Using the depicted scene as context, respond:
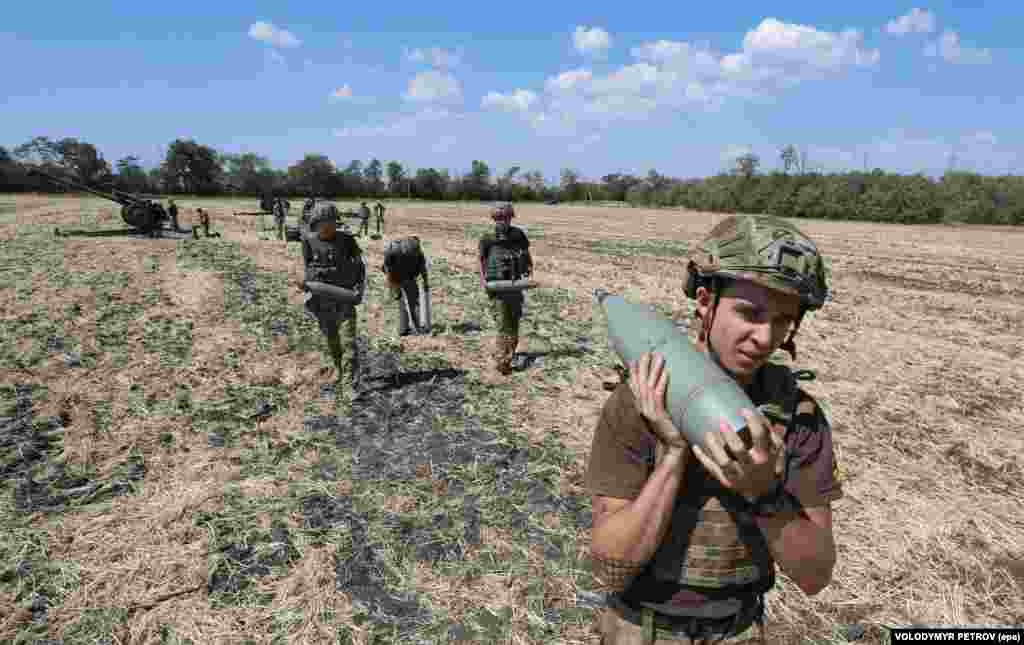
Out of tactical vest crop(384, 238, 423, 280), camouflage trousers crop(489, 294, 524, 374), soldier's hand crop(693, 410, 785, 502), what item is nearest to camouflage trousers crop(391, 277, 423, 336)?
tactical vest crop(384, 238, 423, 280)

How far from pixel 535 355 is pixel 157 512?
6555 mm

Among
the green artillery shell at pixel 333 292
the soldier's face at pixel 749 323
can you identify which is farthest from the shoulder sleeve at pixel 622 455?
the green artillery shell at pixel 333 292

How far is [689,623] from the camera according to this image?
2.04 m

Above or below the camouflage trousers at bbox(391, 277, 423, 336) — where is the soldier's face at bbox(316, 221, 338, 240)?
above

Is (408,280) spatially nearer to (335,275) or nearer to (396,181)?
(335,275)

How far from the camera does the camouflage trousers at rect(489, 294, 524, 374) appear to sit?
8898 millimetres

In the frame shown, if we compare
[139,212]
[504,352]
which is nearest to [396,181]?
[139,212]

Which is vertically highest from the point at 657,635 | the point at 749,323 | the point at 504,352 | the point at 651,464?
the point at 749,323

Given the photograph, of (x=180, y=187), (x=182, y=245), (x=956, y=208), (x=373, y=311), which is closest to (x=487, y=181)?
(x=180, y=187)

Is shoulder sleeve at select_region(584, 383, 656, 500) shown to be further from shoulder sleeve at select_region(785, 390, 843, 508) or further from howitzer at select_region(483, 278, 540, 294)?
howitzer at select_region(483, 278, 540, 294)

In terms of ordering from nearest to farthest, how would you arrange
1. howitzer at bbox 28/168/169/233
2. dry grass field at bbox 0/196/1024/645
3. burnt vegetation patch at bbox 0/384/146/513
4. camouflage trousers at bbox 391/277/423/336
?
dry grass field at bbox 0/196/1024/645
burnt vegetation patch at bbox 0/384/146/513
camouflage trousers at bbox 391/277/423/336
howitzer at bbox 28/168/169/233

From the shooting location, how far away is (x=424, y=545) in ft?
16.6

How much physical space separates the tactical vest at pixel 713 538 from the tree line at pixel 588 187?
177 feet

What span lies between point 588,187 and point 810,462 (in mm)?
122553
